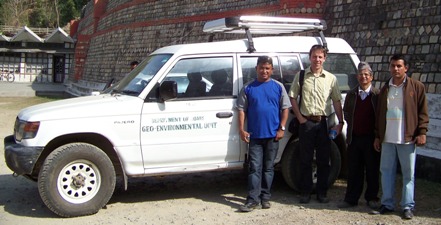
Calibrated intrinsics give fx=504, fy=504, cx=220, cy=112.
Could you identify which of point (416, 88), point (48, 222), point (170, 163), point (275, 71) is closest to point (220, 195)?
point (170, 163)

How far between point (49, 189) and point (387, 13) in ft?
25.1

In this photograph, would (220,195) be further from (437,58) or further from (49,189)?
(437,58)

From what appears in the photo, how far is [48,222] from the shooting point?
→ 213 inches

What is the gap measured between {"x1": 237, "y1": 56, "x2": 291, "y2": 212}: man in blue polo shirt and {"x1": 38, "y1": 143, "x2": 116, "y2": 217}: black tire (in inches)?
62.4

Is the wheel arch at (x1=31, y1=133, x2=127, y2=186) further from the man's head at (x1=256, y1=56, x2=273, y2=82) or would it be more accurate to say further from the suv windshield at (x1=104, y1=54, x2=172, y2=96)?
the man's head at (x1=256, y1=56, x2=273, y2=82)

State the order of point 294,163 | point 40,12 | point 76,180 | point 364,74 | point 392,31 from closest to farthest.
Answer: point 76,180 → point 364,74 → point 294,163 → point 392,31 → point 40,12

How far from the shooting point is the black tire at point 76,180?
17.8ft

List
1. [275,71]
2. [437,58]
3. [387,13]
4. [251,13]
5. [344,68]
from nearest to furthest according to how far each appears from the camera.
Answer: [275,71] → [344,68] → [437,58] → [387,13] → [251,13]

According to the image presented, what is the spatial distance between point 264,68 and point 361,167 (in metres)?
1.65

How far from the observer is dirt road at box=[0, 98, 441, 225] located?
5.45 meters

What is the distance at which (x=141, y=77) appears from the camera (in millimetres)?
6086

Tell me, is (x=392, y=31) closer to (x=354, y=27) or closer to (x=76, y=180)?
(x=354, y=27)

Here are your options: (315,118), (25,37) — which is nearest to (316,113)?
(315,118)

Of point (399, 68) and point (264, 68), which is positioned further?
point (264, 68)
